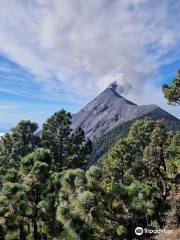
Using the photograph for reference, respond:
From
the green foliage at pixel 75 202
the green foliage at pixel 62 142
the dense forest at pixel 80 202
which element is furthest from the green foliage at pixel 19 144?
the dense forest at pixel 80 202

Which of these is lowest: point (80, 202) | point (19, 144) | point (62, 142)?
point (80, 202)

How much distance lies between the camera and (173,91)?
114ft

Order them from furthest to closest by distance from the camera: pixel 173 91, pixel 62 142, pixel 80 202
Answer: pixel 62 142 → pixel 173 91 → pixel 80 202

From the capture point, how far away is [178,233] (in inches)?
691

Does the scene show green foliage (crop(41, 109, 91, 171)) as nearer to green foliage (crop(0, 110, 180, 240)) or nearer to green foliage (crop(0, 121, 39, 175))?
green foliage (crop(0, 121, 39, 175))

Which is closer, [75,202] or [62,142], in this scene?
[75,202]

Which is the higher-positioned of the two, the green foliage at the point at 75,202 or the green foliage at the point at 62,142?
the green foliage at the point at 62,142

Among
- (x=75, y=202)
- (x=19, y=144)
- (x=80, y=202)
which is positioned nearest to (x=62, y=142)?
(x=19, y=144)

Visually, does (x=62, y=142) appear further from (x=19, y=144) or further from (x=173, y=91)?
(x=173, y=91)

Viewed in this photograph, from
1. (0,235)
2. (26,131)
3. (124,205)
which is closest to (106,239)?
(124,205)

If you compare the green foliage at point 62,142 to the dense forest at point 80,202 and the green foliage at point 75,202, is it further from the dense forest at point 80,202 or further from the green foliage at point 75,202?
the green foliage at point 75,202

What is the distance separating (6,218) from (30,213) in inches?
65.4

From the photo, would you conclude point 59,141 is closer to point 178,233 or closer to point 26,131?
point 26,131

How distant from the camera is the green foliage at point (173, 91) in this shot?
3394cm
